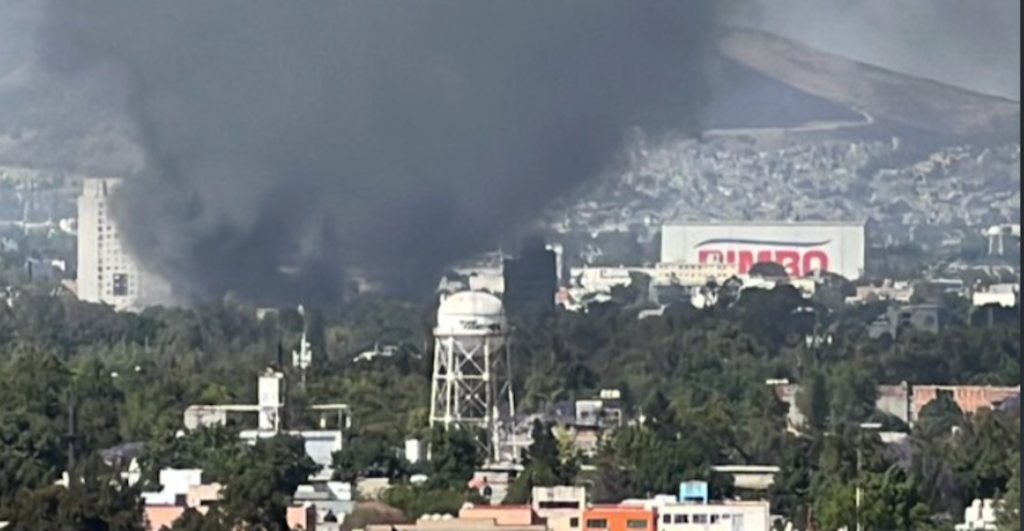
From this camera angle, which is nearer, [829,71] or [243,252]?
[243,252]

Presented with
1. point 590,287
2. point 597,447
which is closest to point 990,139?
point 590,287

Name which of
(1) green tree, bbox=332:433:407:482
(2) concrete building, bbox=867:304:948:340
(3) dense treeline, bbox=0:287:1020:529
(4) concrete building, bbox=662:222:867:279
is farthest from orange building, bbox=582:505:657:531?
(4) concrete building, bbox=662:222:867:279

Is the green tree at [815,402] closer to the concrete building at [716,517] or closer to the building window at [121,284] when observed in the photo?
the concrete building at [716,517]

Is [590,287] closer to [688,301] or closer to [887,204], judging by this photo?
[688,301]

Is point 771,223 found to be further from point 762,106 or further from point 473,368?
point 473,368

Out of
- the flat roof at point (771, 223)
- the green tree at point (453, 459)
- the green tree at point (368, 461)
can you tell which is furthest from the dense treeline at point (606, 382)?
the flat roof at point (771, 223)

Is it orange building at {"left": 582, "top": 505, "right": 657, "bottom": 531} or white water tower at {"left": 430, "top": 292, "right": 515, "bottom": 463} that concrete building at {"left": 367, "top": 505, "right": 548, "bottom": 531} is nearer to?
orange building at {"left": 582, "top": 505, "right": 657, "bottom": 531}
